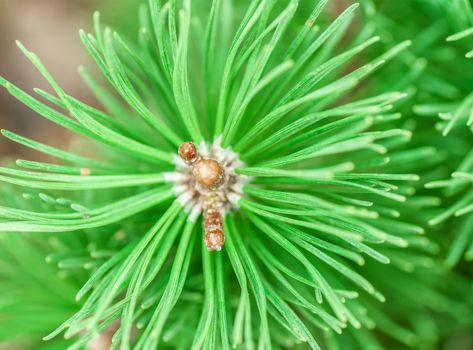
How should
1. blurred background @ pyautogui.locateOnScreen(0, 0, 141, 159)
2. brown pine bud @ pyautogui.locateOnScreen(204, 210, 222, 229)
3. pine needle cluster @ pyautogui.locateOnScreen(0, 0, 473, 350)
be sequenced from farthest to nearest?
blurred background @ pyautogui.locateOnScreen(0, 0, 141, 159), brown pine bud @ pyautogui.locateOnScreen(204, 210, 222, 229), pine needle cluster @ pyautogui.locateOnScreen(0, 0, 473, 350)

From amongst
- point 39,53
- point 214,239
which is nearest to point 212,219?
point 214,239

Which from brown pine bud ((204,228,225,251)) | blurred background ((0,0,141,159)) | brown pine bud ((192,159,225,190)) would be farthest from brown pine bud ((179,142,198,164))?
blurred background ((0,0,141,159))

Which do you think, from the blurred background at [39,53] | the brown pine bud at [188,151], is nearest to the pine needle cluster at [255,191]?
the brown pine bud at [188,151]

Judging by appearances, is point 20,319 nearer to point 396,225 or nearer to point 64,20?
point 396,225

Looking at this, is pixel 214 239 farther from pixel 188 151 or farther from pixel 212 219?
pixel 188 151

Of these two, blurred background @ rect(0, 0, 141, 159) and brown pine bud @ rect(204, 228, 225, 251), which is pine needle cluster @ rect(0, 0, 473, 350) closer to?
brown pine bud @ rect(204, 228, 225, 251)
